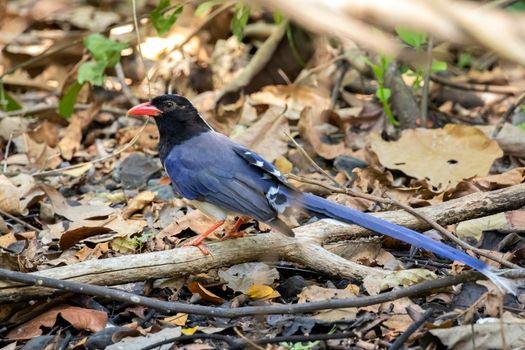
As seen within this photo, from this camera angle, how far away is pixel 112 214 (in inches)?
186

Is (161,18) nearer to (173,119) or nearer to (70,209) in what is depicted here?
(173,119)

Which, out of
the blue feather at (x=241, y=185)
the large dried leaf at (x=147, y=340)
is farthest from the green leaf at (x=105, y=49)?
the large dried leaf at (x=147, y=340)

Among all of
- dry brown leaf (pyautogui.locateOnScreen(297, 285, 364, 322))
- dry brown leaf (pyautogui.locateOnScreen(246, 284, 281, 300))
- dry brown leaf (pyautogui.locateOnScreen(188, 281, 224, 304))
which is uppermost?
dry brown leaf (pyautogui.locateOnScreen(297, 285, 364, 322))

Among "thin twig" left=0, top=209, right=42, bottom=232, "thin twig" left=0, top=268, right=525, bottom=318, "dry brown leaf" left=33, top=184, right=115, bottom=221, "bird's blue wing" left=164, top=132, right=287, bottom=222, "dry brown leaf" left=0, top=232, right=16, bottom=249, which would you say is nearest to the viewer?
"thin twig" left=0, top=268, right=525, bottom=318

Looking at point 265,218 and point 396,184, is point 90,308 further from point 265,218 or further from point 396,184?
point 396,184

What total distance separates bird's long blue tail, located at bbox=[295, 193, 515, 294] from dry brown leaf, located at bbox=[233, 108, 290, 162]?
1.62m

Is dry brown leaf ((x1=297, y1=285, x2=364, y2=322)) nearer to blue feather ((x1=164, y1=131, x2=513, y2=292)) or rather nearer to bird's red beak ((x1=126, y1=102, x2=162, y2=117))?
blue feather ((x1=164, y1=131, x2=513, y2=292))

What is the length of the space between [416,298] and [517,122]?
9.62ft

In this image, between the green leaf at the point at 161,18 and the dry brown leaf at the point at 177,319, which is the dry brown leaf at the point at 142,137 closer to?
Answer: the green leaf at the point at 161,18

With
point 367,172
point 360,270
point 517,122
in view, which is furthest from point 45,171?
point 517,122

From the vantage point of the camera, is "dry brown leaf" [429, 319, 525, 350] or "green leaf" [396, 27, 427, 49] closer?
"dry brown leaf" [429, 319, 525, 350]

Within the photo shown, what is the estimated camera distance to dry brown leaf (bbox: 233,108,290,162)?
5.26 m

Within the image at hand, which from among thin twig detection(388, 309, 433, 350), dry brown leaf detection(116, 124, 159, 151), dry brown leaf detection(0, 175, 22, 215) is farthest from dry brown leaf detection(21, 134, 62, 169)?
thin twig detection(388, 309, 433, 350)

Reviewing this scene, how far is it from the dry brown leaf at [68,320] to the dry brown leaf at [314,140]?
248cm
